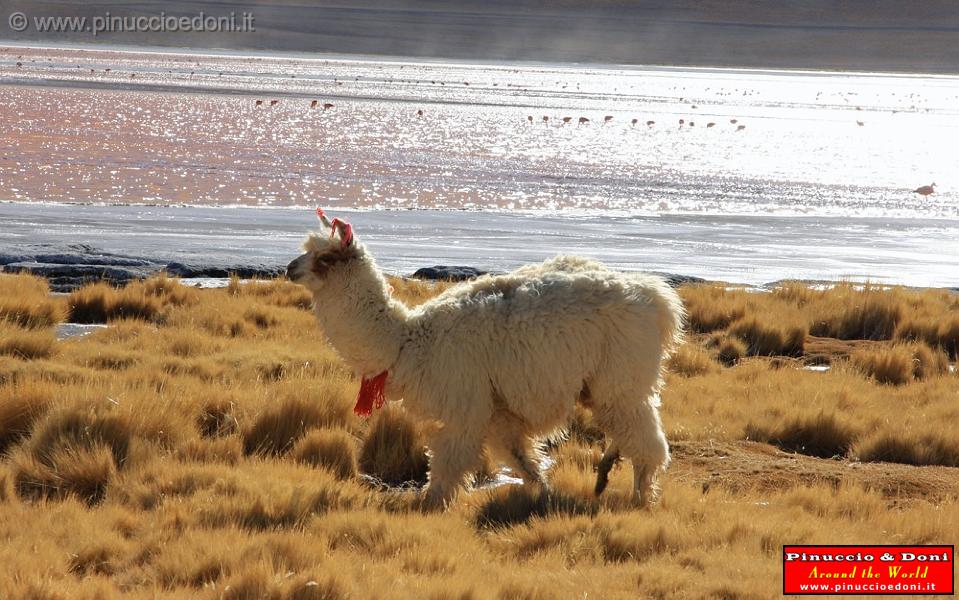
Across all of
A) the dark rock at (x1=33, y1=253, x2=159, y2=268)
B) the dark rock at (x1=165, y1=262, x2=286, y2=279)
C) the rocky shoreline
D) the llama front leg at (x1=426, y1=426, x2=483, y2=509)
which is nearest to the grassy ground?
the llama front leg at (x1=426, y1=426, x2=483, y2=509)

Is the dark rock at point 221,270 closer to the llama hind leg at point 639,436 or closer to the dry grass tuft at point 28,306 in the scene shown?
the dry grass tuft at point 28,306

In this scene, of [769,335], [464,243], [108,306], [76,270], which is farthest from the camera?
[464,243]

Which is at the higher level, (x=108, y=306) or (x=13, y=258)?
(x=13, y=258)

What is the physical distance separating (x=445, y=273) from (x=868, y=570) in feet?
28.7

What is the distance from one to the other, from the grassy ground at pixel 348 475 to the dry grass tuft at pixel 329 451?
16 millimetres

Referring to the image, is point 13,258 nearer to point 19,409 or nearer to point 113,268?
point 113,268

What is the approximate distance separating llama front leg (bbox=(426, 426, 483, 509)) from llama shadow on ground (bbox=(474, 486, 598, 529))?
20cm

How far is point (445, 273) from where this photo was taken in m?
13.5

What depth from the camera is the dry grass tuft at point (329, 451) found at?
264 inches

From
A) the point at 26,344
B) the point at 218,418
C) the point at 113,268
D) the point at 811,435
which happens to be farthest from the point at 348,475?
the point at 113,268

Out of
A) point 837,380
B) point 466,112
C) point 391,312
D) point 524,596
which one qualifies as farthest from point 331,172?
point 524,596

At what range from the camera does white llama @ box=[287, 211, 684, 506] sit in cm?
606

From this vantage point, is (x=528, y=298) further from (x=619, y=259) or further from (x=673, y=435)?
(x=619, y=259)

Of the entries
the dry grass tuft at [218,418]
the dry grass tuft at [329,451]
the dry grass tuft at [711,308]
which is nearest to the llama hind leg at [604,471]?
the dry grass tuft at [329,451]
